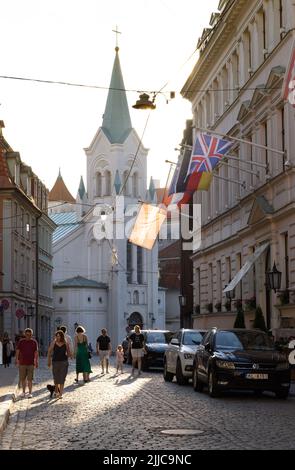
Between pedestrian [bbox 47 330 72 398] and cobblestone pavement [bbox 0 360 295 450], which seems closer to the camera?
cobblestone pavement [bbox 0 360 295 450]

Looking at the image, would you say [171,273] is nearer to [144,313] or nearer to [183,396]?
[144,313]

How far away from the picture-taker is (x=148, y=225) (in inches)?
1489

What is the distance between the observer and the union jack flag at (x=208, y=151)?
28406 mm

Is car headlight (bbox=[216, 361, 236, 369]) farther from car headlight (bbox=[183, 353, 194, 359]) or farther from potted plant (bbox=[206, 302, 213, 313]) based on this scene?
potted plant (bbox=[206, 302, 213, 313])

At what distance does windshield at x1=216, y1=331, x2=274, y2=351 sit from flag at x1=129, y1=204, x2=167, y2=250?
1534cm

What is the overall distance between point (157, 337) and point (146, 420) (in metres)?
22.3

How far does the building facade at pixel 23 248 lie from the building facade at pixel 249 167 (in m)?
14.1

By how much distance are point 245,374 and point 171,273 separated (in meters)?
97.0

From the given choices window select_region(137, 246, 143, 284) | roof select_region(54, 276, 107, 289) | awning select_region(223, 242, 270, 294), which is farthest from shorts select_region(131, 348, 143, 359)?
window select_region(137, 246, 143, 284)

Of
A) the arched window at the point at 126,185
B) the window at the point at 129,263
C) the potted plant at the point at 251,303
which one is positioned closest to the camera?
the potted plant at the point at 251,303

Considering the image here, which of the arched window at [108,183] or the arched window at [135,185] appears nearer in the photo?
the arched window at [108,183]

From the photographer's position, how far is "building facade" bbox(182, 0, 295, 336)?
1189 inches

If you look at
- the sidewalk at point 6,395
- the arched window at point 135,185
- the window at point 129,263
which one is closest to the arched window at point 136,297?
the window at point 129,263

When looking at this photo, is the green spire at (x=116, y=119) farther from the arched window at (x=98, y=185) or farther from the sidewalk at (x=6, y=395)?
the sidewalk at (x=6, y=395)
